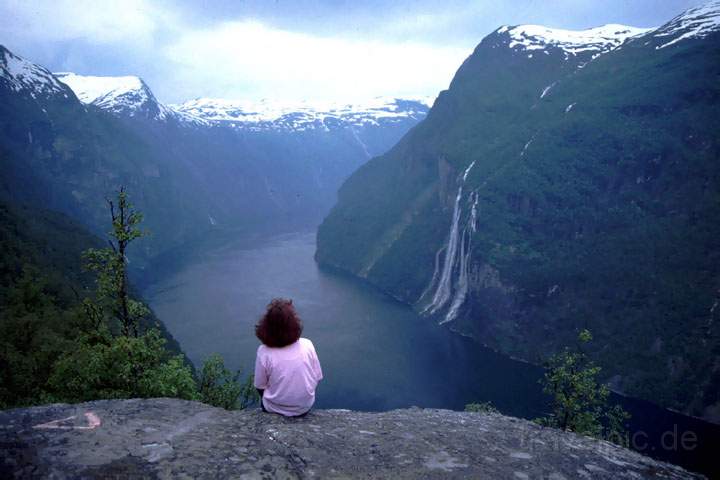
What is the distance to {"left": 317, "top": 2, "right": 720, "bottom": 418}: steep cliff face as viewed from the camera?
86.4 meters

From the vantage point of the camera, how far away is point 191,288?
126 m

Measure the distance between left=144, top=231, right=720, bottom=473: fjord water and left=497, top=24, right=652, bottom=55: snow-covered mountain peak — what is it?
125141 millimetres

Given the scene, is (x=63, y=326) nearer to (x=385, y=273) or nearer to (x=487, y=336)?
(x=487, y=336)

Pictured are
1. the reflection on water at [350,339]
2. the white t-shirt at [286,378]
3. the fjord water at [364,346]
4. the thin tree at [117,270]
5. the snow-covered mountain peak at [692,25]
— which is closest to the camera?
the white t-shirt at [286,378]

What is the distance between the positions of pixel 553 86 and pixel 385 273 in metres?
93.5

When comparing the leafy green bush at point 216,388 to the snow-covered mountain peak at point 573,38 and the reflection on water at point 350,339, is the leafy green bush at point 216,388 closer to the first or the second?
the reflection on water at point 350,339

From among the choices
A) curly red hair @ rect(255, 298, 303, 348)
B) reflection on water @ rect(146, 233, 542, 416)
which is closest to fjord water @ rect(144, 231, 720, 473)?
reflection on water @ rect(146, 233, 542, 416)

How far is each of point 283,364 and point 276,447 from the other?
1267 millimetres

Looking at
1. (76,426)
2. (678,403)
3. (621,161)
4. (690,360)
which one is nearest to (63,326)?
(76,426)

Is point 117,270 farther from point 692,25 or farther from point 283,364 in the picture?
point 692,25

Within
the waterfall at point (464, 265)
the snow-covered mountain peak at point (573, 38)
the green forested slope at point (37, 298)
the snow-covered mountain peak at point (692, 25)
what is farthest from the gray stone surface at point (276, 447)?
the snow-covered mountain peak at point (573, 38)

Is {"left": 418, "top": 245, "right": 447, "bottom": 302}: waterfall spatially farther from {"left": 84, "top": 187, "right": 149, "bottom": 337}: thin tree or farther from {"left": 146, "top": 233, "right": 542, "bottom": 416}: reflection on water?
{"left": 84, "top": 187, "right": 149, "bottom": 337}: thin tree

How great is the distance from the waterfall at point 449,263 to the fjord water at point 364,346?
9.25 metres

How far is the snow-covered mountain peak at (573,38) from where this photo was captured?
174000mm
